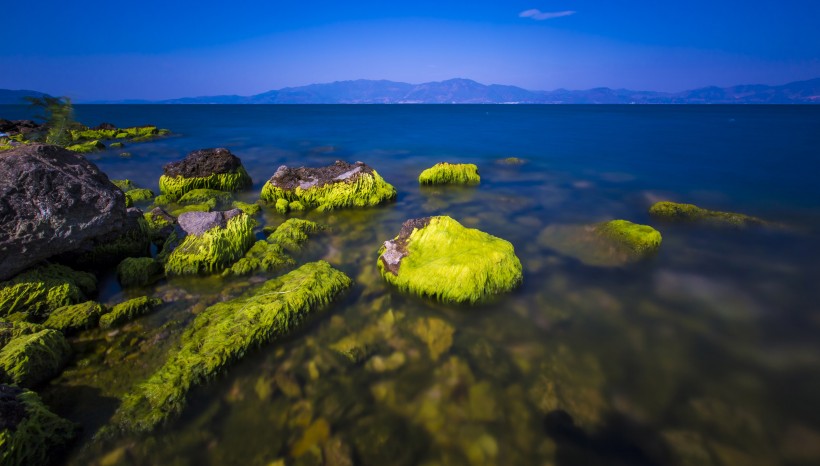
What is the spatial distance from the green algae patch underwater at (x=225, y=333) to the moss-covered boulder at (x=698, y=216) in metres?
8.95

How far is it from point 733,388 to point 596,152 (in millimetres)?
20099

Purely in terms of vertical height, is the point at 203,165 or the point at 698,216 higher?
the point at 203,165

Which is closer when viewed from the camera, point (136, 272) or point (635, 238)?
point (136, 272)

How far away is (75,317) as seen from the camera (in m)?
4.71

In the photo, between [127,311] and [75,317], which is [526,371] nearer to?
[127,311]

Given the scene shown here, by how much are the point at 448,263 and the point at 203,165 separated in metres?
10.6

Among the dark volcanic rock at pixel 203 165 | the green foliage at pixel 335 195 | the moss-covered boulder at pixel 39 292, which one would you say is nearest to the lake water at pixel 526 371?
the moss-covered boulder at pixel 39 292

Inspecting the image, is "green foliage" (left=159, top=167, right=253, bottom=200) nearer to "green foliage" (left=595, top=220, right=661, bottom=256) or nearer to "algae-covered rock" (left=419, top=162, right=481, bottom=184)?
"algae-covered rock" (left=419, top=162, right=481, bottom=184)

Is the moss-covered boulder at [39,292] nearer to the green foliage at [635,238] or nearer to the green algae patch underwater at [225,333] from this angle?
the green algae patch underwater at [225,333]

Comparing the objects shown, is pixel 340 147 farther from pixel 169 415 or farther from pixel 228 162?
pixel 169 415

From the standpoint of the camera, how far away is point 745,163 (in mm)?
17344

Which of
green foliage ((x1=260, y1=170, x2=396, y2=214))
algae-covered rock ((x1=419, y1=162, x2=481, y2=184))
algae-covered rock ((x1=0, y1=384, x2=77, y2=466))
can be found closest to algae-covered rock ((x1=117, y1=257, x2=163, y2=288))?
algae-covered rock ((x1=0, y1=384, x2=77, y2=466))

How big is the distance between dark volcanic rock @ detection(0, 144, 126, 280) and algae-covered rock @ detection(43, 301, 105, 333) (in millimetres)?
1145

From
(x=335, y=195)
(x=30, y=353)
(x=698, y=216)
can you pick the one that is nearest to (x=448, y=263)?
(x=30, y=353)
